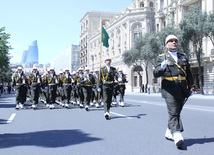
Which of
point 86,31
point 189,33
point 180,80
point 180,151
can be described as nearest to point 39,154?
point 180,151

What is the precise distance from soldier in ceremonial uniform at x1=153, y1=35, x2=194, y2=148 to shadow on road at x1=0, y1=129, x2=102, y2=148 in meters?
1.75

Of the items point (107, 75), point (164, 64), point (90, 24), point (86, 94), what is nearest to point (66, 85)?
point (86, 94)

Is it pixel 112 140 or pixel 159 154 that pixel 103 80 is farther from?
pixel 159 154

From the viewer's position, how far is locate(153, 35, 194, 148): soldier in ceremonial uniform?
4926 millimetres

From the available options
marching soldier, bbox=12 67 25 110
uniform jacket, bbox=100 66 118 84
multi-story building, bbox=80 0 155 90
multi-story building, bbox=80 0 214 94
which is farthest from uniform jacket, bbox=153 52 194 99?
multi-story building, bbox=80 0 155 90

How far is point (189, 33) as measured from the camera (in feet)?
100

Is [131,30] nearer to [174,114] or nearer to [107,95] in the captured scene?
[107,95]

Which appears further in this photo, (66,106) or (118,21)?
(118,21)

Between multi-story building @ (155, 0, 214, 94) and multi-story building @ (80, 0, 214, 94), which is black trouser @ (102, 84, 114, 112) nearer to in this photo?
multi-story building @ (155, 0, 214, 94)

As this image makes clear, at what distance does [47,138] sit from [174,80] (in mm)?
3014

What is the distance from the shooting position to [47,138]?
5785mm

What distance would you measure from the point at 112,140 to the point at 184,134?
177cm

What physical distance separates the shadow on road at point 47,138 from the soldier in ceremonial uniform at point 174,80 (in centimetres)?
175

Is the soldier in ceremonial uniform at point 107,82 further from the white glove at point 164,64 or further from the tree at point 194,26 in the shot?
the tree at point 194,26
